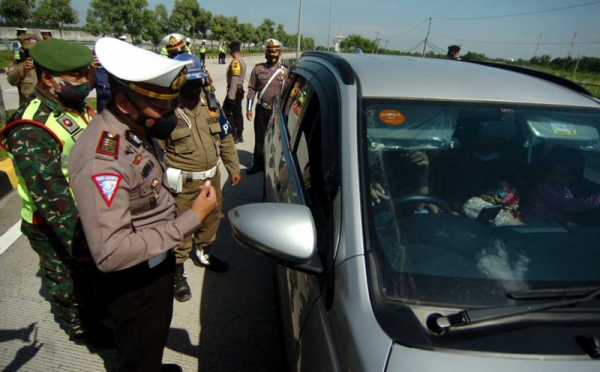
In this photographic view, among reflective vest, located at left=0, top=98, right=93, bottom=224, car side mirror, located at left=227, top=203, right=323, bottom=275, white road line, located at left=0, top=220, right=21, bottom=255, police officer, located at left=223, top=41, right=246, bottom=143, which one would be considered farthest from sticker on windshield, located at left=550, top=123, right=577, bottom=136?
police officer, located at left=223, top=41, right=246, bottom=143

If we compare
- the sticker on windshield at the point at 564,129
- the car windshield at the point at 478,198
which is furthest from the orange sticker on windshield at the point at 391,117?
the sticker on windshield at the point at 564,129

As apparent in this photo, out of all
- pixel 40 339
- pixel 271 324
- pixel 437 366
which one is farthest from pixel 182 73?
pixel 40 339

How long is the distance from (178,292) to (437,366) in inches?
91.6

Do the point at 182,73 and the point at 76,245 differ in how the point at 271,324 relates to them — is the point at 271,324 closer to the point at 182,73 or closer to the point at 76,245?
the point at 76,245

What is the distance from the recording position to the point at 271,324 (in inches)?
104

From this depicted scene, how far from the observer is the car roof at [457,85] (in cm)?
170

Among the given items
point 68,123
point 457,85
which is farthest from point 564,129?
point 68,123

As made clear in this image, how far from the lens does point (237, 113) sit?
22.4ft

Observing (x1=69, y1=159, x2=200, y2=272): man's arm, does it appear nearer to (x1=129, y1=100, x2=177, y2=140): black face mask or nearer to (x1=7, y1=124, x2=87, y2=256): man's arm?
(x1=129, y1=100, x2=177, y2=140): black face mask

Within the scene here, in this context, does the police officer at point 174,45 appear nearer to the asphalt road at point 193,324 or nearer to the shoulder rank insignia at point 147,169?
the asphalt road at point 193,324

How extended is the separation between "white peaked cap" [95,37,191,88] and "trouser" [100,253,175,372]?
0.76 metres

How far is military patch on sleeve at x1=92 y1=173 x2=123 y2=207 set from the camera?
127 cm

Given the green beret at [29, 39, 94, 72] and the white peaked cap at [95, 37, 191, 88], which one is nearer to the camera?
the white peaked cap at [95, 37, 191, 88]

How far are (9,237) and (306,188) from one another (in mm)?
3356
